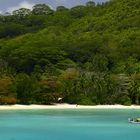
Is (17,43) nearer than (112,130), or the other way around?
(112,130)

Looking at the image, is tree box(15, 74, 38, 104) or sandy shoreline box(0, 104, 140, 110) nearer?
sandy shoreline box(0, 104, 140, 110)

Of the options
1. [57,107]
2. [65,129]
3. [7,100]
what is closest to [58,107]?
[57,107]

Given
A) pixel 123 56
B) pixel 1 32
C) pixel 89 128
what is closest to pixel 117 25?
pixel 123 56

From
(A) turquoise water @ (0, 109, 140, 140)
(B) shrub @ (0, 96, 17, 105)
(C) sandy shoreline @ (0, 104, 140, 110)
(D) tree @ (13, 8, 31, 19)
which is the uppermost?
(D) tree @ (13, 8, 31, 19)

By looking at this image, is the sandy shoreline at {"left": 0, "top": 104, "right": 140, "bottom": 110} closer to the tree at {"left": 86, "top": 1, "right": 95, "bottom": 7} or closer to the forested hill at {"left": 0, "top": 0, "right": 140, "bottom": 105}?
the forested hill at {"left": 0, "top": 0, "right": 140, "bottom": 105}

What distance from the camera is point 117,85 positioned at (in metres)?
60.5

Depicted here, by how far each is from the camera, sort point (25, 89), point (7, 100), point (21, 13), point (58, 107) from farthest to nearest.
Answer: point (21, 13)
point (25, 89)
point (58, 107)
point (7, 100)

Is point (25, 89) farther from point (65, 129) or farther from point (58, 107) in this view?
point (65, 129)

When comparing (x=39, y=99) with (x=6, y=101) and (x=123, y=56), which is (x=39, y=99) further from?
(x=123, y=56)

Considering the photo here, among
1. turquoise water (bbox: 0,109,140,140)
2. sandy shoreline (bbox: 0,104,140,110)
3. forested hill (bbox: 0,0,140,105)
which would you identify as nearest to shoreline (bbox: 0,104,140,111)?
sandy shoreline (bbox: 0,104,140,110)

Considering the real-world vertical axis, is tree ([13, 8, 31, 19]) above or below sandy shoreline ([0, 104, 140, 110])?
above

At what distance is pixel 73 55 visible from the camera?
291ft

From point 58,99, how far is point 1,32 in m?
59.2

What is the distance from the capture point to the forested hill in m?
57.4
